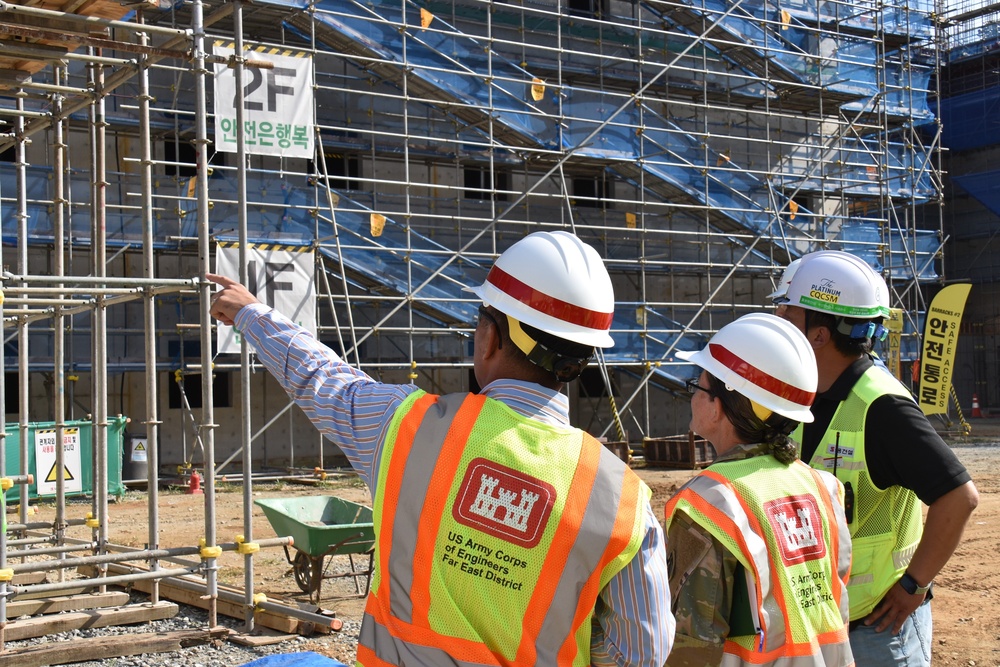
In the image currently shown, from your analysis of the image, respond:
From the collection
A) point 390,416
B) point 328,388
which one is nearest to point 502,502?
point 390,416

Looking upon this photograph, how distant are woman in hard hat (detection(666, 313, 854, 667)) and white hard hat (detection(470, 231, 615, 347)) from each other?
67 centimetres

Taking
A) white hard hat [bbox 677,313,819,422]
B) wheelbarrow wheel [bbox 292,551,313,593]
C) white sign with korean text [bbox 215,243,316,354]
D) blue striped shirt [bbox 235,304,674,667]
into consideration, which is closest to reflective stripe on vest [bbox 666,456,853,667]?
white hard hat [bbox 677,313,819,422]

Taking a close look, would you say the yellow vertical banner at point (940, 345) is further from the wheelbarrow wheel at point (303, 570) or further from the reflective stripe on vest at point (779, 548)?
the reflective stripe on vest at point (779, 548)

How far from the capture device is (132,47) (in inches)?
226

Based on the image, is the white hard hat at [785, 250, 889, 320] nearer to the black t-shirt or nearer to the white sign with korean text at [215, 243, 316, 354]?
the black t-shirt

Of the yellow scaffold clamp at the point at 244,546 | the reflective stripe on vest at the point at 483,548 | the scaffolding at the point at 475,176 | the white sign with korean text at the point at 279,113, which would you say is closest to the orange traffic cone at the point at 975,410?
the scaffolding at the point at 475,176

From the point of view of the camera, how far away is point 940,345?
1831cm

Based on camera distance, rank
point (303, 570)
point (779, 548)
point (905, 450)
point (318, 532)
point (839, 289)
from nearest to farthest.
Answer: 1. point (779, 548)
2. point (905, 450)
3. point (839, 289)
4. point (318, 532)
5. point (303, 570)

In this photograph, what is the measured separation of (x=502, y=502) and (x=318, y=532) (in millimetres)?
5735

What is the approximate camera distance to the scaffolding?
1525 cm

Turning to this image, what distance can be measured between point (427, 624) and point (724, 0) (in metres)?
20.8

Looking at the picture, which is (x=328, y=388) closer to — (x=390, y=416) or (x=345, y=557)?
(x=390, y=416)

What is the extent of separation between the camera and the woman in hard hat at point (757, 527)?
8.36 feet

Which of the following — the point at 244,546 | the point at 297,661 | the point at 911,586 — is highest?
the point at 911,586
